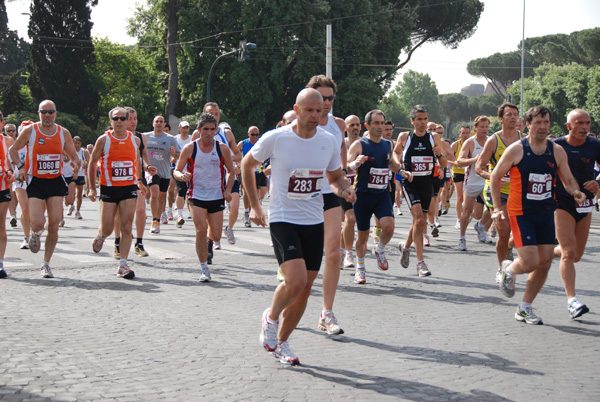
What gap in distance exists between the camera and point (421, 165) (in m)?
10.1

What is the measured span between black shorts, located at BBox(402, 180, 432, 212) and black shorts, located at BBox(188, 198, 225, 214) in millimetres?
2435

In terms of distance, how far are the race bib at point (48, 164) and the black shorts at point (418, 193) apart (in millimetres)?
4462

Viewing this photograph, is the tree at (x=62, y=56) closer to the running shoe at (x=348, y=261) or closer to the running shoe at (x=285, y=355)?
the running shoe at (x=348, y=261)

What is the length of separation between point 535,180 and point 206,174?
420 centimetres

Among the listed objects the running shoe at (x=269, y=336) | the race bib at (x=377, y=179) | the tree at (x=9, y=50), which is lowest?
the running shoe at (x=269, y=336)

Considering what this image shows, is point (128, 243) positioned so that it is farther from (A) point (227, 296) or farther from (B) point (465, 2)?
(B) point (465, 2)

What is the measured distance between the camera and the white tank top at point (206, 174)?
9.38 metres

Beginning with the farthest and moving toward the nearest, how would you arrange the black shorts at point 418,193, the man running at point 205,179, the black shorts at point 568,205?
the black shorts at point 418,193, the man running at point 205,179, the black shorts at point 568,205

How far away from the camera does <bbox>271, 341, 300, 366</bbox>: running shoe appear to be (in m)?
5.21

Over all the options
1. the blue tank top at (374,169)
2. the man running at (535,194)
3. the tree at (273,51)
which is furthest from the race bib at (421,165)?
the tree at (273,51)

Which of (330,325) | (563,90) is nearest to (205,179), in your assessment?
(330,325)

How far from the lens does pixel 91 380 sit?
4.78m

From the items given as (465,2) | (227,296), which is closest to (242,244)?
(227,296)

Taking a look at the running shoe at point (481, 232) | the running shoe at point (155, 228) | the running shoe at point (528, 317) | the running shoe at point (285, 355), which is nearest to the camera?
the running shoe at point (285, 355)
